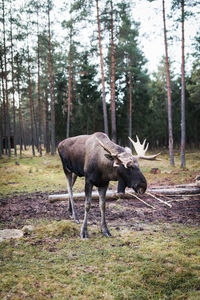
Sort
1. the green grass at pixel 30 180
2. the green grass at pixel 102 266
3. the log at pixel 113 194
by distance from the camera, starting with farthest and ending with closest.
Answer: the green grass at pixel 30 180 → the log at pixel 113 194 → the green grass at pixel 102 266

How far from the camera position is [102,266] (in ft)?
13.1

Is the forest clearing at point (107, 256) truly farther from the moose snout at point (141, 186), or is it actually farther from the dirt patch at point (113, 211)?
the moose snout at point (141, 186)

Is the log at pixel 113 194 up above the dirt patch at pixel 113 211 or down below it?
above

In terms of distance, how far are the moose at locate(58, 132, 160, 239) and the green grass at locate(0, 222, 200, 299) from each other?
0.76 m

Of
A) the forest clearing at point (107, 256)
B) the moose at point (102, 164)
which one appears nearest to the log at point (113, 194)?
the forest clearing at point (107, 256)

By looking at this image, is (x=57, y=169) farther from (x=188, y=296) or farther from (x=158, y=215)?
(x=188, y=296)

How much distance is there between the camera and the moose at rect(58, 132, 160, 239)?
15.0ft

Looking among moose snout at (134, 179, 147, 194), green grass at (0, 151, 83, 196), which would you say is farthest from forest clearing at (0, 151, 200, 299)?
green grass at (0, 151, 83, 196)

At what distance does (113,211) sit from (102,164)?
2914 mm

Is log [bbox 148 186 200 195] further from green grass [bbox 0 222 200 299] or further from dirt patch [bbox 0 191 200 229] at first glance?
green grass [bbox 0 222 200 299]

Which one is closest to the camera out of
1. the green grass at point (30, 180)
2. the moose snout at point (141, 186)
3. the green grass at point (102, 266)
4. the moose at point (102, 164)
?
the green grass at point (102, 266)

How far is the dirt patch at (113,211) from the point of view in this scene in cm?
659

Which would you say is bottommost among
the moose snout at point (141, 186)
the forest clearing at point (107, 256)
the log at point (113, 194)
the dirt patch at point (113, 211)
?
the dirt patch at point (113, 211)

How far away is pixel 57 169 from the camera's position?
18.2 m
